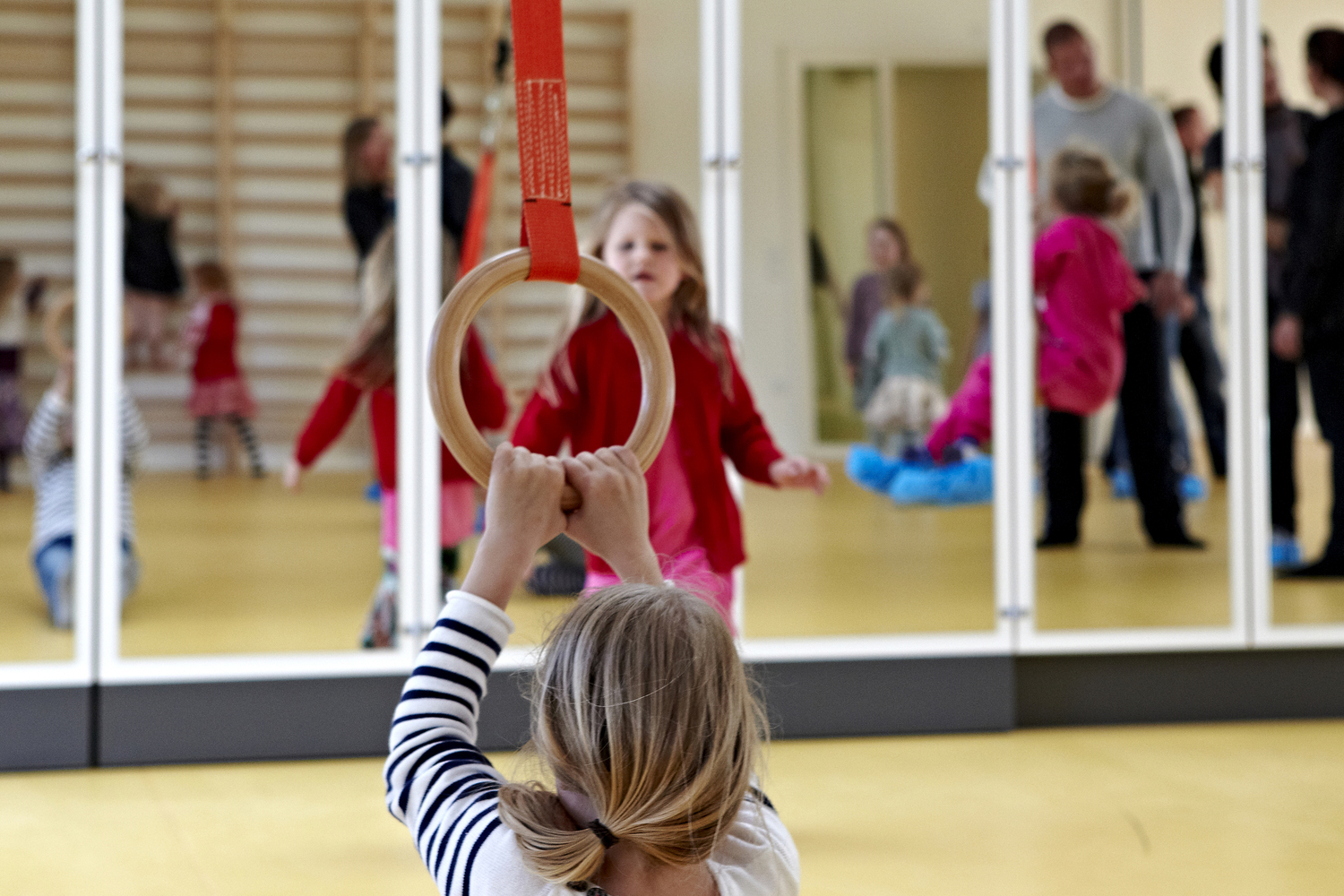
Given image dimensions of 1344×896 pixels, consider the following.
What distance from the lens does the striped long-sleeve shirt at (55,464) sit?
2664 mm

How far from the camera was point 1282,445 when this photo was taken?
9.36ft

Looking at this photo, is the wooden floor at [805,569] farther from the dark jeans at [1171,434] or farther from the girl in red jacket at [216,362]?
the girl in red jacket at [216,362]

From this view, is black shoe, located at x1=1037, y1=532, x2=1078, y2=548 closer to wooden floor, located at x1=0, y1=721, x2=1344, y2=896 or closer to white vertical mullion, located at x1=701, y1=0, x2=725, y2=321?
wooden floor, located at x1=0, y1=721, x2=1344, y2=896

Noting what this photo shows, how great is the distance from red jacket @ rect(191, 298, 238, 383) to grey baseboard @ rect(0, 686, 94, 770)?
0.96 m

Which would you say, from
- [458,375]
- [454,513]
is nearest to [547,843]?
[458,375]

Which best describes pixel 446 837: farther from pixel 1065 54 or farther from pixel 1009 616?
pixel 1065 54

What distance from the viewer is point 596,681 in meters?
0.80

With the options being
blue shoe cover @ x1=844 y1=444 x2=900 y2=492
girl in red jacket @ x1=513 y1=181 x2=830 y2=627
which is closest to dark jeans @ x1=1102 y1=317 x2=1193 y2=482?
blue shoe cover @ x1=844 y1=444 x2=900 y2=492

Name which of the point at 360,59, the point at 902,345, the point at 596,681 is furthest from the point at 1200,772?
the point at 360,59

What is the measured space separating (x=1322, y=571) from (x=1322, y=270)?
648 millimetres

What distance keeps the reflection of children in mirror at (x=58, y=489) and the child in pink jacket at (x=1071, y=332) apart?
5.34 feet

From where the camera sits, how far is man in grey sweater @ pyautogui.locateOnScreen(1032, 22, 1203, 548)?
2.77 metres

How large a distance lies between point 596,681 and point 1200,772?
1911 mm

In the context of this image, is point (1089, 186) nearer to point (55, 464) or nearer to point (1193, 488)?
point (1193, 488)
